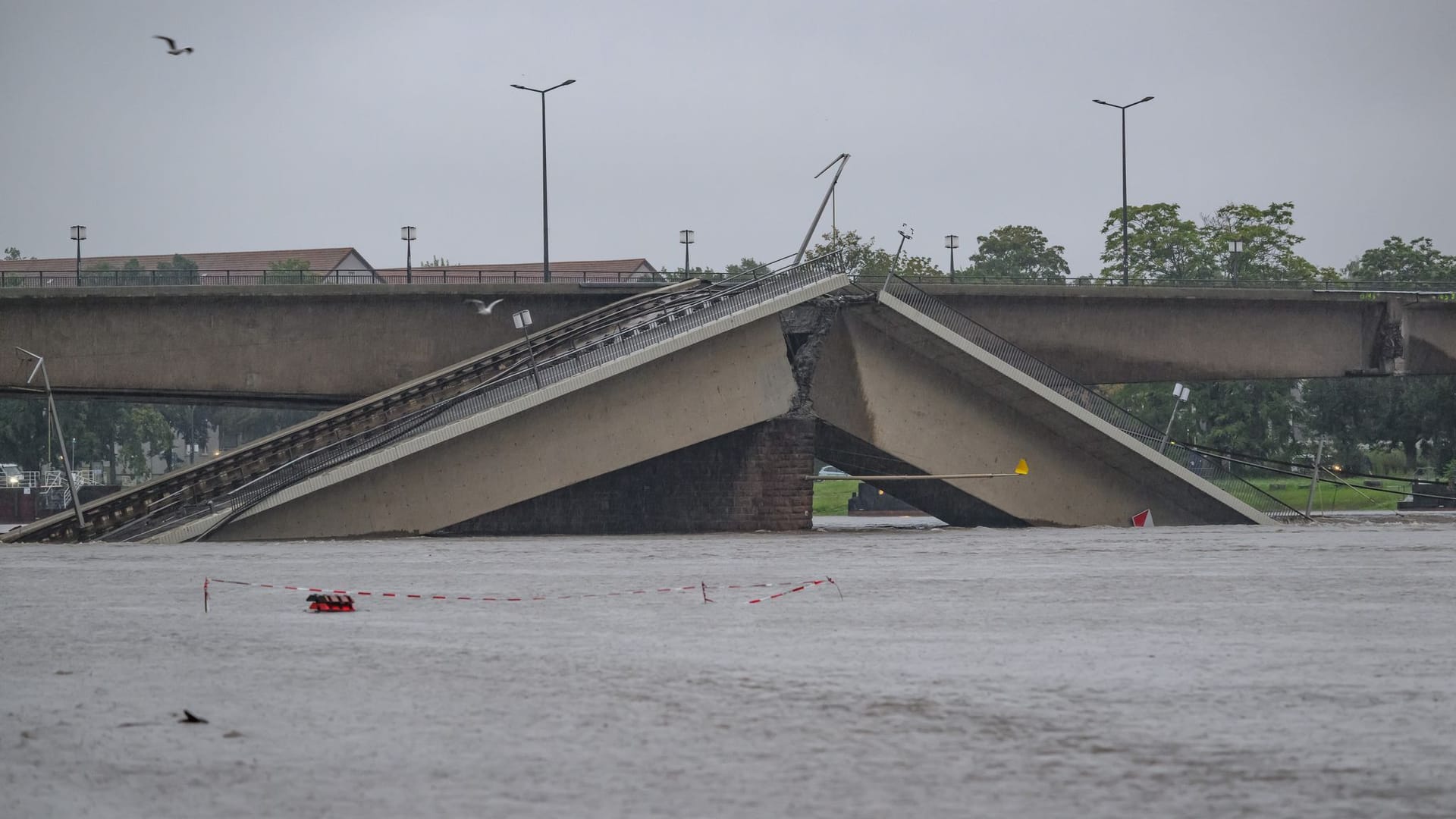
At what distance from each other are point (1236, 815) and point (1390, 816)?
2.58ft

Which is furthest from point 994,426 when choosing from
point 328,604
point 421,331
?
point 328,604

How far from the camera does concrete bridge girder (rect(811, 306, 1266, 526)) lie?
146 ft

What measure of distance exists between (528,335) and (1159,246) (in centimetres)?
6157

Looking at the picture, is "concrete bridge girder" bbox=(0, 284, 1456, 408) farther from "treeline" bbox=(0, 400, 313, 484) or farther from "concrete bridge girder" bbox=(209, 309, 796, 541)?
"treeline" bbox=(0, 400, 313, 484)

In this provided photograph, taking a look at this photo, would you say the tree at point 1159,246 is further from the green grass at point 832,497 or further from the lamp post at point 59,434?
the lamp post at point 59,434

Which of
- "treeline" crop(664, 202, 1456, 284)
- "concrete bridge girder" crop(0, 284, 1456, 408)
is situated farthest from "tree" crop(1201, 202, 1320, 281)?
"concrete bridge girder" crop(0, 284, 1456, 408)

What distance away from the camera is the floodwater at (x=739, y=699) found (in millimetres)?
9500

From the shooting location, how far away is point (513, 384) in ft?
132

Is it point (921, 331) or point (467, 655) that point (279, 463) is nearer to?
point (921, 331)

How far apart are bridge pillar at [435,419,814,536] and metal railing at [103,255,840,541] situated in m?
3.57

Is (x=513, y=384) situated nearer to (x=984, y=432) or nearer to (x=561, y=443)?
(x=561, y=443)

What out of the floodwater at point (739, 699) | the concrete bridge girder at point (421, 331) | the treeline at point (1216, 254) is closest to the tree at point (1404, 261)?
the treeline at point (1216, 254)

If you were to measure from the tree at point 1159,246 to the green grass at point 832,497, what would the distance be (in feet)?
67.1

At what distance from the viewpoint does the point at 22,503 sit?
75.1 meters
